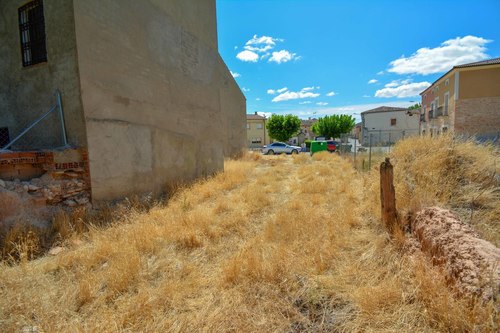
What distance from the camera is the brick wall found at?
19.6 metres

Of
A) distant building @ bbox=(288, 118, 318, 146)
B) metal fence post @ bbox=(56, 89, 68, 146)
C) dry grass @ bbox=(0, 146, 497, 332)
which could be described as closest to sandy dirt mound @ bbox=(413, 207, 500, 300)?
dry grass @ bbox=(0, 146, 497, 332)

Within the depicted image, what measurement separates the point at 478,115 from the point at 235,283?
26718 millimetres

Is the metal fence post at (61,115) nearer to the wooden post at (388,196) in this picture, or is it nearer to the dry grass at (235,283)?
the dry grass at (235,283)

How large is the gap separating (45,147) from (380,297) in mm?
6836

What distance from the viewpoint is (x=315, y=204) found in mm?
6000

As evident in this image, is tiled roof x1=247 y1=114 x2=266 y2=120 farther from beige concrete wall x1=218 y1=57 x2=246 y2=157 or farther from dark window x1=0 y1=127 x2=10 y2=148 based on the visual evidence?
dark window x1=0 y1=127 x2=10 y2=148

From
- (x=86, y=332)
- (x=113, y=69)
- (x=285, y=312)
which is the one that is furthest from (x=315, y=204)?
(x=113, y=69)

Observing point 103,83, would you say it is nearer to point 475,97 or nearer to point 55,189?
point 55,189

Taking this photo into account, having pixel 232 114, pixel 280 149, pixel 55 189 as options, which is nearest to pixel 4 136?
pixel 55 189

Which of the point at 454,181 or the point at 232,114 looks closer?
the point at 454,181

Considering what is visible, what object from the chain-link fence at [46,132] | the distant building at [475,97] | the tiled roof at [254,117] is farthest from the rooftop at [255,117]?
the chain-link fence at [46,132]

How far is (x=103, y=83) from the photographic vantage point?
5.32m

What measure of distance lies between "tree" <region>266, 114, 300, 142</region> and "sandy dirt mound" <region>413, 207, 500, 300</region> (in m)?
39.2

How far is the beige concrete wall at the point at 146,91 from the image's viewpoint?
16.9 feet
